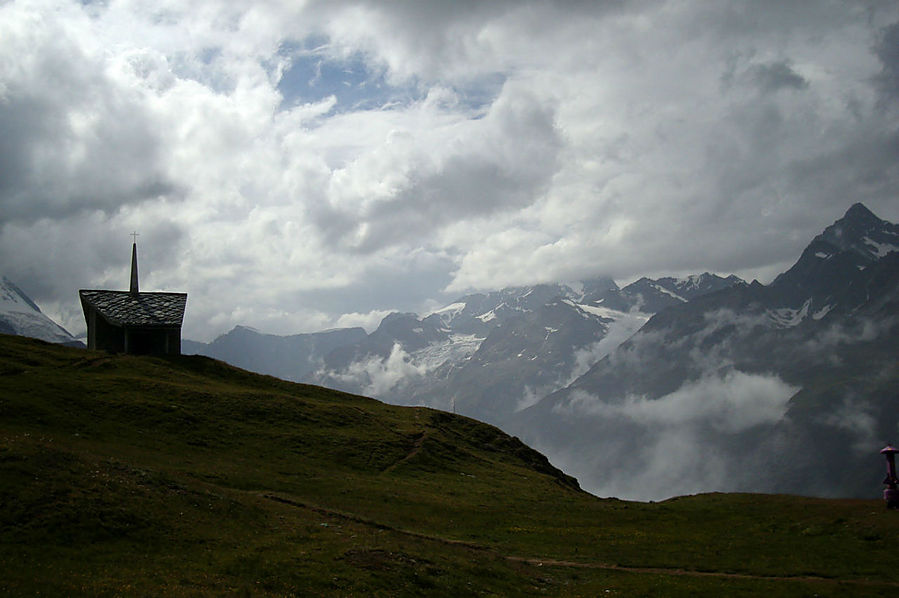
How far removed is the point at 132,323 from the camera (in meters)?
86.9

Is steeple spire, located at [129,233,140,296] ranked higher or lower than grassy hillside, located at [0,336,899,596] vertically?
higher

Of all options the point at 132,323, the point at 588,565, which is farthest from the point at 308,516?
the point at 132,323

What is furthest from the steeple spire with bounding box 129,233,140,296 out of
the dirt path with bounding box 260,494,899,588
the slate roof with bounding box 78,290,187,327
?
the dirt path with bounding box 260,494,899,588

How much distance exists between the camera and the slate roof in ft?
289

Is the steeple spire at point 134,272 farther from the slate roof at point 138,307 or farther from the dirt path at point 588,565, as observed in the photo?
the dirt path at point 588,565

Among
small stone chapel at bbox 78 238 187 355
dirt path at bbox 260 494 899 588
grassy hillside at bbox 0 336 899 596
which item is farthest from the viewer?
small stone chapel at bbox 78 238 187 355

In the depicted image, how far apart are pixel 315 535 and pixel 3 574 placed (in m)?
16.3

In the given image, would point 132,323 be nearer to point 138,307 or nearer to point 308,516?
point 138,307

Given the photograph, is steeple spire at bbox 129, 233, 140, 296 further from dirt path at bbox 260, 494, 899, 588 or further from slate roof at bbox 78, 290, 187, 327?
dirt path at bbox 260, 494, 899, 588

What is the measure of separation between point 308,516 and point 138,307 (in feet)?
187

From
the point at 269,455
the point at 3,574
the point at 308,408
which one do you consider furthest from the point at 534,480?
the point at 3,574

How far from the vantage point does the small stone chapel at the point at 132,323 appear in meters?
87.9

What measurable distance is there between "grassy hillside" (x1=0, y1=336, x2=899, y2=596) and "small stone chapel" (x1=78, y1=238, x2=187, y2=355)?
5198 millimetres

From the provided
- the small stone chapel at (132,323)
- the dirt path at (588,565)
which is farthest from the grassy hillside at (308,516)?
the small stone chapel at (132,323)
